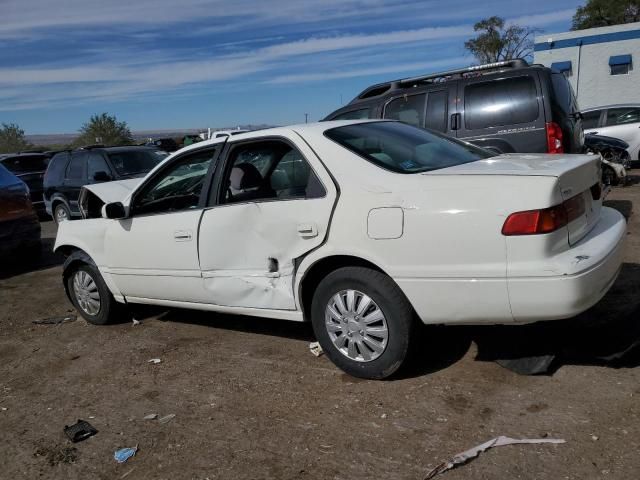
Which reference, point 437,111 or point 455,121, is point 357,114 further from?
point 455,121

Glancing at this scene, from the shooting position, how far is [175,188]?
5.05 m

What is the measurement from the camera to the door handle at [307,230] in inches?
145

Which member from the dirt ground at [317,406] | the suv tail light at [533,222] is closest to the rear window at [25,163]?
the dirt ground at [317,406]

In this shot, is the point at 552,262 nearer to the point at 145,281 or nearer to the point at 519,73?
the point at 145,281

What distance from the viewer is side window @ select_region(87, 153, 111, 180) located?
10609mm

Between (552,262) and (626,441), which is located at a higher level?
(552,262)

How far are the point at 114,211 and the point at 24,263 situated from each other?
5371 millimetres

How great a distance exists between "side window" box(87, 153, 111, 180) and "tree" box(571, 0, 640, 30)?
42.1 metres

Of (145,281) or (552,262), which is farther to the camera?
(145,281)

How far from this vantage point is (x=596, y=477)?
8.49 feet

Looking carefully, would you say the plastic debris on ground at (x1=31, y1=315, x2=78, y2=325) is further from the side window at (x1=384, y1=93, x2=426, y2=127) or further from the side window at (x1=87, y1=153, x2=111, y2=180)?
the side window at (x1=87, y1=153, x2=111, y2=180)

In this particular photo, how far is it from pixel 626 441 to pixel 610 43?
27.7 metres

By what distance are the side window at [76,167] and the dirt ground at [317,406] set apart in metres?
6.90

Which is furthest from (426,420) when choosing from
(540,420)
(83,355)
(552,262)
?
(83,355)
